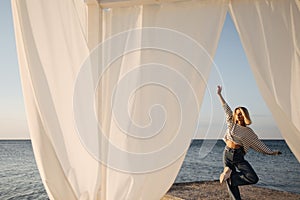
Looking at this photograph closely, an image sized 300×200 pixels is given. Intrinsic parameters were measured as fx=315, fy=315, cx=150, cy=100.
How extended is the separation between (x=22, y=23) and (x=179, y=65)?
0.90 meters

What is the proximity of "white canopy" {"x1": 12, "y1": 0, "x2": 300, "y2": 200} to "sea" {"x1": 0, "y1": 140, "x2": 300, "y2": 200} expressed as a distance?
488 centimetres

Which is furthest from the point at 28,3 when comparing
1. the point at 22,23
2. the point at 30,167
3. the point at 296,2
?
the point at 30,167

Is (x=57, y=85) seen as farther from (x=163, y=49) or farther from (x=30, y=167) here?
(x=30, y=167)

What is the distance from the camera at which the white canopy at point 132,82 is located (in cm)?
168

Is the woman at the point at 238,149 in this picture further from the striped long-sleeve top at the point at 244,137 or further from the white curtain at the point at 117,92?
the white curtain at the point at 117,92

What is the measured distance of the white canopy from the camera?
5.52ft

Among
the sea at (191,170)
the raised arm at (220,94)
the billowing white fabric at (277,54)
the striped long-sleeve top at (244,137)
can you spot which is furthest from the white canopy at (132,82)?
the sea at (191,170)

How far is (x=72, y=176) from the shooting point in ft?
5.85

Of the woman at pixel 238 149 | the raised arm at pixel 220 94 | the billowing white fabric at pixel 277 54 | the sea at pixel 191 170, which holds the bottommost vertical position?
the sea at pixel 191 170

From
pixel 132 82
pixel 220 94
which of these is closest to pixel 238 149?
pixel 220 94

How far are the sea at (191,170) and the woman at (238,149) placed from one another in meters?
4.35

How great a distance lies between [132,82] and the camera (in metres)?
1.88

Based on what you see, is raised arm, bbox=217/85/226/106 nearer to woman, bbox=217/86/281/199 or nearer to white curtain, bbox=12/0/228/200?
woman, bbox=217/86/281/199

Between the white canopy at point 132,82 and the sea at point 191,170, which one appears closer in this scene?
the white canopy at point 132,82
